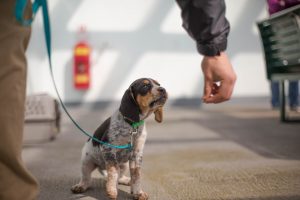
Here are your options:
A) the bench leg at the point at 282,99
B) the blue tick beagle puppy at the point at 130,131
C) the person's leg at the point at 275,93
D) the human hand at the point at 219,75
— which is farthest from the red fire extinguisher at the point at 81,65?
the human hand at the point at 219,75

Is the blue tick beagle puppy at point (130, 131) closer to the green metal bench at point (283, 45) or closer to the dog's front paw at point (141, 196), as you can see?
the dog's front paw at point (141, 196)

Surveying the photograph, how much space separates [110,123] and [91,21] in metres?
4.07

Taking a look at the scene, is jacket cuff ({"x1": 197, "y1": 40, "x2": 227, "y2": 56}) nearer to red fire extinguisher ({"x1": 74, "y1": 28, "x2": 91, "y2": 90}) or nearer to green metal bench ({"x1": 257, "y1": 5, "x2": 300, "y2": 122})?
green metal bench ({"x1": 257, "y1": 5, "x2": 300, "y2": 122})

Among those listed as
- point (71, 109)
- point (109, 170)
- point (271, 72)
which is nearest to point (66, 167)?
point (109, 170)

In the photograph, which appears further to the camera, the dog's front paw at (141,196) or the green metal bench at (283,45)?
the green metal bench at (283,45)

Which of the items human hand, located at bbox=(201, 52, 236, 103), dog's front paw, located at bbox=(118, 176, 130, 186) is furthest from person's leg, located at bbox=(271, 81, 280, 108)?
human hand, located at bbox=(201, 52, 236, 103)

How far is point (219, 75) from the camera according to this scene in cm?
90

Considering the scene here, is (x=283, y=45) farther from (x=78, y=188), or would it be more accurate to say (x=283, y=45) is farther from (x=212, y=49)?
(x=212, y=49)

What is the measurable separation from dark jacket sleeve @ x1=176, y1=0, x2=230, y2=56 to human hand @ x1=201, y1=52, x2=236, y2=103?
0.02 m

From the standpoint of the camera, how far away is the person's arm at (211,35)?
2.74 feet

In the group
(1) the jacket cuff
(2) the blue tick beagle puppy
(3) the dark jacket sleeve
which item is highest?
(3) the dark jacket sleeve

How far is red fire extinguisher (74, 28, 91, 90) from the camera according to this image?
203 inches

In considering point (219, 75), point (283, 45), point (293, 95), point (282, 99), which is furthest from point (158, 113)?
point (293, 95)

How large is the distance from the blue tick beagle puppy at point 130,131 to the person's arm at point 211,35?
0.50 metres
